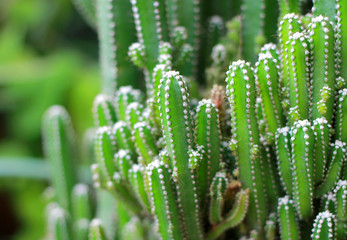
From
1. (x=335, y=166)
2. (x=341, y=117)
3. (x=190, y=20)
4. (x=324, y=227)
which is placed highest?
(x=190, y=20)

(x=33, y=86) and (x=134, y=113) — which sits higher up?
(x=33, y=86)

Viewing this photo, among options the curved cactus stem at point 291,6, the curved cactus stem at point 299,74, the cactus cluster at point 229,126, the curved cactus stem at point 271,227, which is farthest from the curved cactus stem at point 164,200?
the curved cactus stem at point 291,6

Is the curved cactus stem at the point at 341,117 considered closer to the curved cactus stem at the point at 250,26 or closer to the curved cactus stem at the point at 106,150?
the curved cactus stem at the point at 250,26

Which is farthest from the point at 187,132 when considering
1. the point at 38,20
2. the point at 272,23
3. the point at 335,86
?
the point at 38,20

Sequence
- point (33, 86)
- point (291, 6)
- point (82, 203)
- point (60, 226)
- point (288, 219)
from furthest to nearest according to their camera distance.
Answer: point (33, 86) < point (82, 203) < point (60, 226) < point (291, 6) < point (288, 219)

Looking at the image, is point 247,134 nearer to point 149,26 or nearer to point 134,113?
point 134,113

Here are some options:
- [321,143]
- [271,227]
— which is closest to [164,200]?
[271,227]
